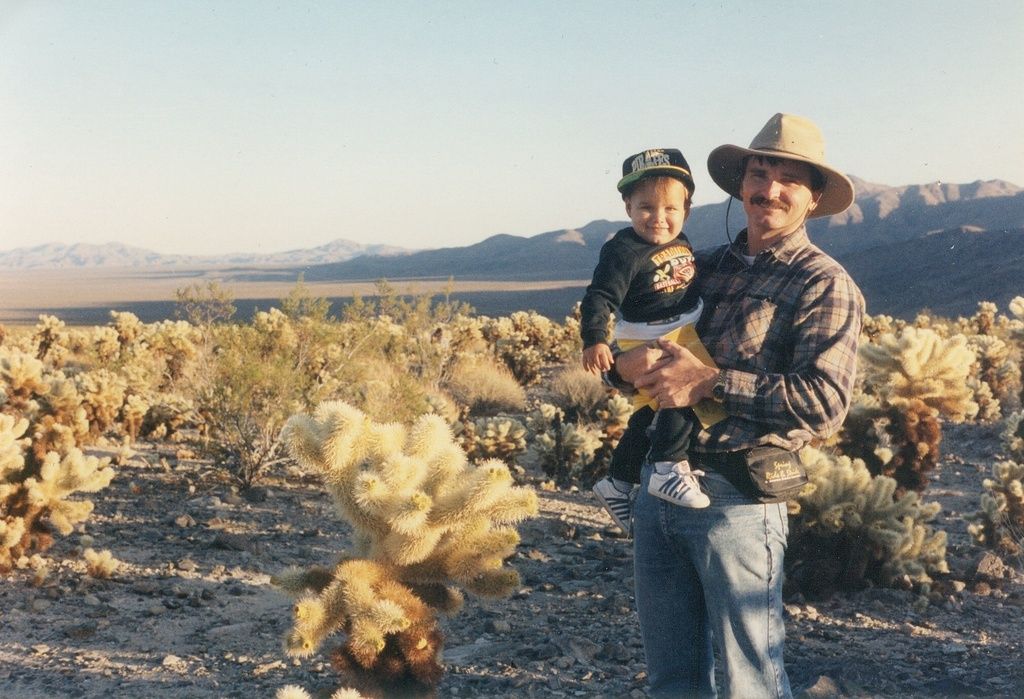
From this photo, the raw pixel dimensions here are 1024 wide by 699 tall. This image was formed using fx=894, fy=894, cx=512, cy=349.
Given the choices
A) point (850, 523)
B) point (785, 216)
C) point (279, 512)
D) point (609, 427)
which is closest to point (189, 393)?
point (279, 512)

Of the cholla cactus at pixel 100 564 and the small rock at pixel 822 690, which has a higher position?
the cholla cactus at pixel 100 564

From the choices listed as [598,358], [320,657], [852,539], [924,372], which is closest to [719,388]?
[598,358]

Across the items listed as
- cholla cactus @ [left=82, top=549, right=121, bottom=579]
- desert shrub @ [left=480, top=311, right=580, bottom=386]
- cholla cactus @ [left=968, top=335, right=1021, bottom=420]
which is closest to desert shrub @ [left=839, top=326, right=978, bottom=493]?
cholla cactus @ [left=82, top=549, right=121, bottom=579]

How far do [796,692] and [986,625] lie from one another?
185 cm

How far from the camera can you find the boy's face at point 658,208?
10.8 ft

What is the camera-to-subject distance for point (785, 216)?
114 inches

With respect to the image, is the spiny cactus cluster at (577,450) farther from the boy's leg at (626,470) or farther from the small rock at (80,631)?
the boy's leg at (626,470)

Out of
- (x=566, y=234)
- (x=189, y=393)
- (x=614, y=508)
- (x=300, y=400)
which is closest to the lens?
(x=614, y=508)

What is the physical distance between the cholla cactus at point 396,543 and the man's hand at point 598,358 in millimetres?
483

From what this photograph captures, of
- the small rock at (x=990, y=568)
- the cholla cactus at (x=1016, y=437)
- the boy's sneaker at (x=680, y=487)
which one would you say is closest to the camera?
the boy's sneaker at (x=680, y=487)

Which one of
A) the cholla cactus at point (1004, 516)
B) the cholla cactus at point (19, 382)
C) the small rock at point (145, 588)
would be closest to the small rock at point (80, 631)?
the small rock at point (145, 588)

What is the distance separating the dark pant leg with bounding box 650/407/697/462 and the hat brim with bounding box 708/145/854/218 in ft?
2.86

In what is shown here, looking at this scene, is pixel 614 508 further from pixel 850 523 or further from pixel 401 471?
pixel 850 523

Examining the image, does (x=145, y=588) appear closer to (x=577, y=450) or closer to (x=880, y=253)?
(x=577, y=450)
